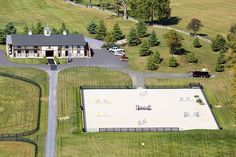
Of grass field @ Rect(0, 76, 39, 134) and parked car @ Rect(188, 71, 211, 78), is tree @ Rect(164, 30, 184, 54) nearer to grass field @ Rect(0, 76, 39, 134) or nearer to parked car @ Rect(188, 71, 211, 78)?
parked car @ Rect(188, 71, 211, 78)

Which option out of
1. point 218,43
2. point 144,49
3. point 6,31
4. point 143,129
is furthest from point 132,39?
point 143,129

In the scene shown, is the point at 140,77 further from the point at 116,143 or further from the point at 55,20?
the point at 55,20

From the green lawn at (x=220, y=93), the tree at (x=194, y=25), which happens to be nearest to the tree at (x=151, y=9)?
the tree at (x=194, y=25)

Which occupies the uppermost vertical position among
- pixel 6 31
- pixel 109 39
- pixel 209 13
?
pixel 209 13

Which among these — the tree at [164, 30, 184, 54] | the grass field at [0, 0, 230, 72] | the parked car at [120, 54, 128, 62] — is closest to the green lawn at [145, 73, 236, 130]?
the grass field at [0, 0, 230, 72]

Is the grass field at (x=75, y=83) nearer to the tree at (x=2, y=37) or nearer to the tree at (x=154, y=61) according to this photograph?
the tree at (x=154, y=61)

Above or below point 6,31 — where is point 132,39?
below

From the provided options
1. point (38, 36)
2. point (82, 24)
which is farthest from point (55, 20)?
point (38, 36)

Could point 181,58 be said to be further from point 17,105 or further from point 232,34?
point 17,105
